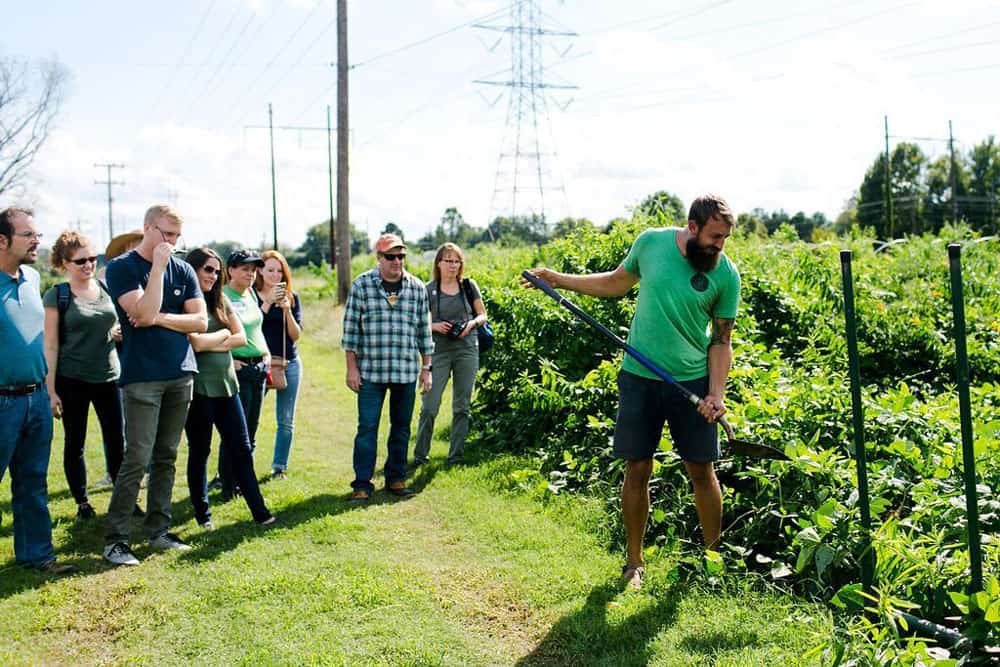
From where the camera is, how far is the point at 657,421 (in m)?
4.54

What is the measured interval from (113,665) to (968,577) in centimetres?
373

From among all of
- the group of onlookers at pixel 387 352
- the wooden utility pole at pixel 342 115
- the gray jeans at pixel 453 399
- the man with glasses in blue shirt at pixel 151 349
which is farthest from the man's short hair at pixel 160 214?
the wooden utility pole at pixel 342 115

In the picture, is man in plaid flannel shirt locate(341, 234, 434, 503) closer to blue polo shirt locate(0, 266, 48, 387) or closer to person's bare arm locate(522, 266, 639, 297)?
person's bare arm locate(522, 266, 639, 297)

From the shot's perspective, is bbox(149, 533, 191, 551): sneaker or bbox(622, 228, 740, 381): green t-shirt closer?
bbox(622, 228, 740, 381): green t-shirt

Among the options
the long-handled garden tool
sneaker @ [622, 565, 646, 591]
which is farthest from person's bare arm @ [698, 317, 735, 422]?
sneaker @ [622, 565, 646, 591]

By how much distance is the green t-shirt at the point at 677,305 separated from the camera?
14.2ft

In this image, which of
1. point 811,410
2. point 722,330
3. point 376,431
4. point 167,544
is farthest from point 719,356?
point 167,544

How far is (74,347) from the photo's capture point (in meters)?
6.06

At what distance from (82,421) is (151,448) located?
4.72 ft

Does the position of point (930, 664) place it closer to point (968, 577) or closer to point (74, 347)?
point (968, 577)

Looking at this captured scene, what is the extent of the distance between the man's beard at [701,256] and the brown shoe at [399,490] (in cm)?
324

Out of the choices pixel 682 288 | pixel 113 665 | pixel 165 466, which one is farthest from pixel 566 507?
pixel 113 665

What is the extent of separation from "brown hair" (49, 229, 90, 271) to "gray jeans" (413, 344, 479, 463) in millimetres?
2930

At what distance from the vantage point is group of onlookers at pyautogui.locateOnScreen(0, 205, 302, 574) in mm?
4852
